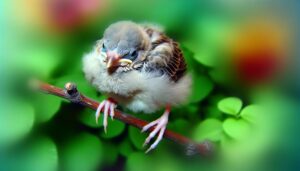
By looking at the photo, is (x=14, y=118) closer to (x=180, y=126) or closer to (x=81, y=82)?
(x=81, y=82)

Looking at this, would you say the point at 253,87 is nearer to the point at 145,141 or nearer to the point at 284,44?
the point at 284,44

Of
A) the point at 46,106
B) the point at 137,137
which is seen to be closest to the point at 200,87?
the point at 137,137

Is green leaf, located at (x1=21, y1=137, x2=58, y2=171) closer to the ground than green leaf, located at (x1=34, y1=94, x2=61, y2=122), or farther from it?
closer to the ground

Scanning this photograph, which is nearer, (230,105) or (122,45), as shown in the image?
(122,45)

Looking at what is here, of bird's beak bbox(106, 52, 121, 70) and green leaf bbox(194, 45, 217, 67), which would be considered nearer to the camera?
bird's beak bbox(106, 52, 121, 70)

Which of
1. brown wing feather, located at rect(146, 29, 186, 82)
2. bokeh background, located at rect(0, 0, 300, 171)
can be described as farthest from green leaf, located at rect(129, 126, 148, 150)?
brown wing feather, located at rect(146, 29, 186, 82)

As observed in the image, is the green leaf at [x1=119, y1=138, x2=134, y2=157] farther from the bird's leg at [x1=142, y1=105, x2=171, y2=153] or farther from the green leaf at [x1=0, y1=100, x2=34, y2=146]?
the green leaf at [x1=0, y1=100, x2=34, y2=146]
